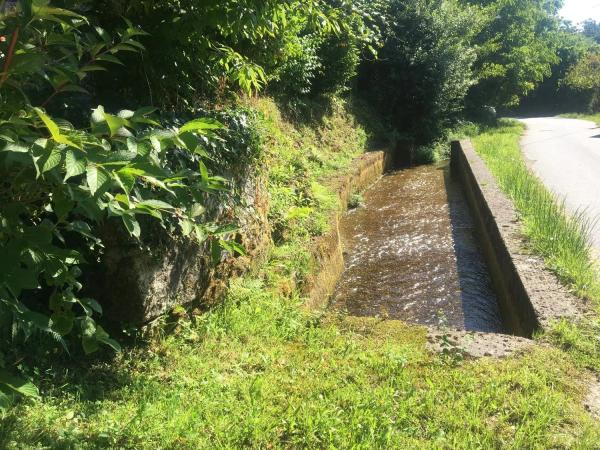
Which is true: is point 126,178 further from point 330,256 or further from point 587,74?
point 587,74

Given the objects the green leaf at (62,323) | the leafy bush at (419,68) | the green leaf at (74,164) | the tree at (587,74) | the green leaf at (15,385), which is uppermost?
the tree at (587,74)

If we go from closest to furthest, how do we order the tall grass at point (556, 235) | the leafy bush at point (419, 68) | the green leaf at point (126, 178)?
the green leaf at point (126, 178)
the tall grass at point (556, 235)
the leafy bush at point (419, 68)

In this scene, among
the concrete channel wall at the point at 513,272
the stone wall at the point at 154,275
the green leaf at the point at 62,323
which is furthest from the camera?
the concrete channel wall at the point at 513,272

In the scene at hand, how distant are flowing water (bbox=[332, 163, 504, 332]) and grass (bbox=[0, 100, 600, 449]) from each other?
194cm

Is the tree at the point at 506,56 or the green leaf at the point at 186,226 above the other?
the tree at the point at 506,56

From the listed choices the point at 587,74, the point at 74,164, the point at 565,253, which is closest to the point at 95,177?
the point at 74,164

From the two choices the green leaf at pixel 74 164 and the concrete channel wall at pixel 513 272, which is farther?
the concrete channel wall at pixel 513 272

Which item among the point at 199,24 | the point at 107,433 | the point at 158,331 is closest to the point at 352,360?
the point at 158,331

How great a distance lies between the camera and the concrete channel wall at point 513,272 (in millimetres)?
4145

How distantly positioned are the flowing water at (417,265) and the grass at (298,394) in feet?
6.36

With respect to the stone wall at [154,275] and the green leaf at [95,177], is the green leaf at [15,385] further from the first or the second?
the stone wall at [154,275]

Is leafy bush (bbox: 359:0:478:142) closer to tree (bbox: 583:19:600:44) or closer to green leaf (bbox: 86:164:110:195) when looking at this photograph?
green leaf (bbox: 86:164:110:195)

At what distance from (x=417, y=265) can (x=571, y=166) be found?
763cm

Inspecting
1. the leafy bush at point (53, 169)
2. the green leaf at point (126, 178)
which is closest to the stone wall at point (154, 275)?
the leafy bush at point (53, 169)
